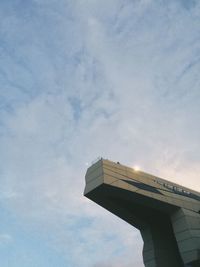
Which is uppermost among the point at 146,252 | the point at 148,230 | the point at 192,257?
the point at 148,230

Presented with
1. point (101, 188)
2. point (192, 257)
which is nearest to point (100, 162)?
point (101, 188)

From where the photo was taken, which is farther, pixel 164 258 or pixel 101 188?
pixel 164 258

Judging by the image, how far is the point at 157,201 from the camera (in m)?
38.3

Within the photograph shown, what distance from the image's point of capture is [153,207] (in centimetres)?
3947

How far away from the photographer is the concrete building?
3556cm

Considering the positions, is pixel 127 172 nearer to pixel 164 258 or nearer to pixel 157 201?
pixel 157 201

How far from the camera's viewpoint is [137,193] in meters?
36.6

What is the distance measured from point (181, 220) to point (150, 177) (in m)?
7.18

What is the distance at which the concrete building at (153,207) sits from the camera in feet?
117

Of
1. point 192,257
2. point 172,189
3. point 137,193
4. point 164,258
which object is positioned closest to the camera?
point 192,257

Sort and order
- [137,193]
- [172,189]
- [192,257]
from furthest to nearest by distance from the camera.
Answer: [172,189], [137,193], [192,257]

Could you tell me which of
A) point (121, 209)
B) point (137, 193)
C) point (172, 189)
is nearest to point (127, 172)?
point (137, 193)

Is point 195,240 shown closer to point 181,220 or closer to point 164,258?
point 181,220

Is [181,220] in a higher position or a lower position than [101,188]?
lower
